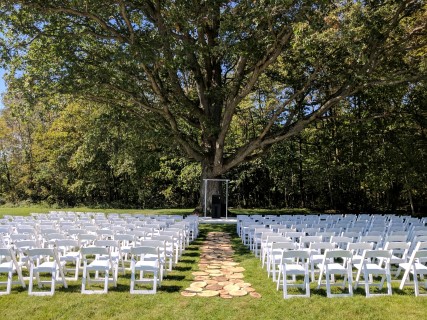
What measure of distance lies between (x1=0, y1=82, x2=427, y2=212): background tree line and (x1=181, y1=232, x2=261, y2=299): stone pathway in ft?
34.3

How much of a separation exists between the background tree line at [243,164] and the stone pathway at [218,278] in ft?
34.3

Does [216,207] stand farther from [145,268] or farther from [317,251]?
[145,268]

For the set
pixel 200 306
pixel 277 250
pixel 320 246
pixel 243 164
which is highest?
pixel 243 164

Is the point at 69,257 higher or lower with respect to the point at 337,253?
lower

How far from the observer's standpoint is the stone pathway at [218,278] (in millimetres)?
6055

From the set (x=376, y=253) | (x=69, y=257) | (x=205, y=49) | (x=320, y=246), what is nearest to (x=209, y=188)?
(x=205, y=49)

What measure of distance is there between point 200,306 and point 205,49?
11031mm

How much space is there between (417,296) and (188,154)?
15.6 meters

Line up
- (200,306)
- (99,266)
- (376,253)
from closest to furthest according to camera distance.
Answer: (200,306) < (376,253) < (99,266)

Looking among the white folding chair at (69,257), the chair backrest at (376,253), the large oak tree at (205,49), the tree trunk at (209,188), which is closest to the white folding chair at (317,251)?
the chair backrest at (376,253)

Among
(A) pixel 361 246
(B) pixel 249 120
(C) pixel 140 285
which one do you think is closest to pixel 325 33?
(A) pixel 361 246

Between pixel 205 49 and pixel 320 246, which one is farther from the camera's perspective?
pixel 205 49

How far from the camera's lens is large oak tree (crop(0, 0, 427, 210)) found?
12.7 meters

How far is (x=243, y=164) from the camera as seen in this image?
30094 mm
